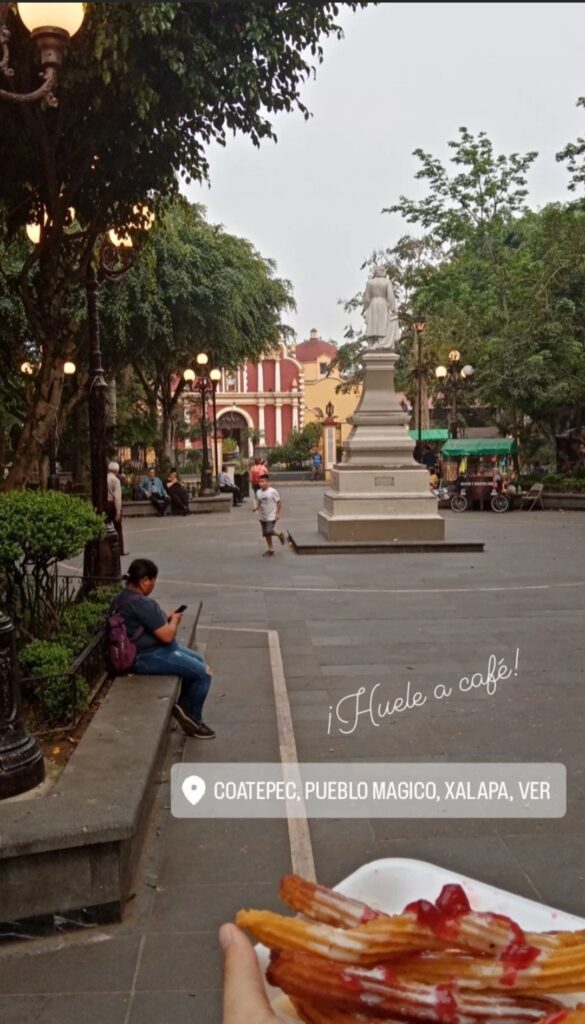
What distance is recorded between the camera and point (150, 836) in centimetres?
418

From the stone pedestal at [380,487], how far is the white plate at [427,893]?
14.9m

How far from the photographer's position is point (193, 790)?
15.3 feet

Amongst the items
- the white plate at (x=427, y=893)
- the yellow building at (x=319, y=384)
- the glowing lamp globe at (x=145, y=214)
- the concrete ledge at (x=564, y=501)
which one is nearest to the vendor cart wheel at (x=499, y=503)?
the concrete ledge at (x=564, y=501)

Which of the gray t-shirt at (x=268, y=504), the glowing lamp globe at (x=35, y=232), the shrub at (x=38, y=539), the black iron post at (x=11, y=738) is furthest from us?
the gray t-shirt at (x=268, y=504)

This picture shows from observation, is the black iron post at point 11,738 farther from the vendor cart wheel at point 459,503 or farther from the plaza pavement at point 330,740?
the vendor cart wheel at point 459,503

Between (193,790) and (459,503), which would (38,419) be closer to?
(193,790)

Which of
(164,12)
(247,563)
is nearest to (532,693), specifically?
(164,12)

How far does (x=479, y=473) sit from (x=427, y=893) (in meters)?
28.4

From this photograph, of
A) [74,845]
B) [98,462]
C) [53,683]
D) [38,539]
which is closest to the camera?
[74,845]

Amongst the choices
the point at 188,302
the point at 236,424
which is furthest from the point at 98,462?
the point at 236,424

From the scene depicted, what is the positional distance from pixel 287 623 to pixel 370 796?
481 cm

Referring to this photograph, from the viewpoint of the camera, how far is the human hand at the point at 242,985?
4.02 ft

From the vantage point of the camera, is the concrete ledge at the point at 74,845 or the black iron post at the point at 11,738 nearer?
the concrete ledge at the point at 74,845

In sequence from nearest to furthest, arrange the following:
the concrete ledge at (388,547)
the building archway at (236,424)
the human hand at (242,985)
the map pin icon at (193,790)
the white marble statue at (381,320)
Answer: the human hand at (242,985) < the map pin icon at (193,790) < the concrete ledge at (388,547) < the white marble statue at (381,320) < the building archway at (236,424)
